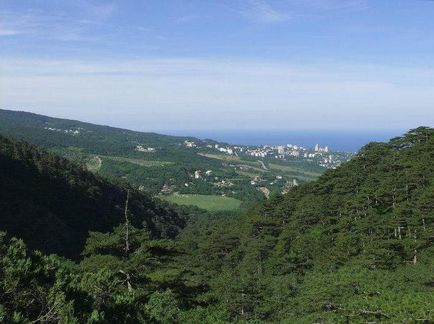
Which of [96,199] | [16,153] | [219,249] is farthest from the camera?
[96,199]

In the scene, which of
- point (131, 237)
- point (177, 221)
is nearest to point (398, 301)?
point (131, 237)

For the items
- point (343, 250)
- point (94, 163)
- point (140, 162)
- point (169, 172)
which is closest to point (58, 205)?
point (343, 250)

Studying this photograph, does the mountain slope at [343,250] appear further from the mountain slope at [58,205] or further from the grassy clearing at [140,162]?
the grassy clearing at [140,162]

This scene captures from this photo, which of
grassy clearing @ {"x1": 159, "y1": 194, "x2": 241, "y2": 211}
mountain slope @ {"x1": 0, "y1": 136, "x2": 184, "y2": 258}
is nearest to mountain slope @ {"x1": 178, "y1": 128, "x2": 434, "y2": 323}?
mountain slope @ {"x1": 0, "y1": 136, "x2": 184, "y2": 258}

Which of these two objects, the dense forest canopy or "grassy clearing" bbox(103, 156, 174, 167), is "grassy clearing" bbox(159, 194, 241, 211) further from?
the dense forest canopy

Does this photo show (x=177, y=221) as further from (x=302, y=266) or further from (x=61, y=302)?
(x=61, y=302)

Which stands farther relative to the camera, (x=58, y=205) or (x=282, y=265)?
(x=58, y=205)

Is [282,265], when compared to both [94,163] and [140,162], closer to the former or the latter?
[94,163]

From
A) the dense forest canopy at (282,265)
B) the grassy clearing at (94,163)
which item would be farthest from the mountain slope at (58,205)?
the grassy clearing at (94,163)
